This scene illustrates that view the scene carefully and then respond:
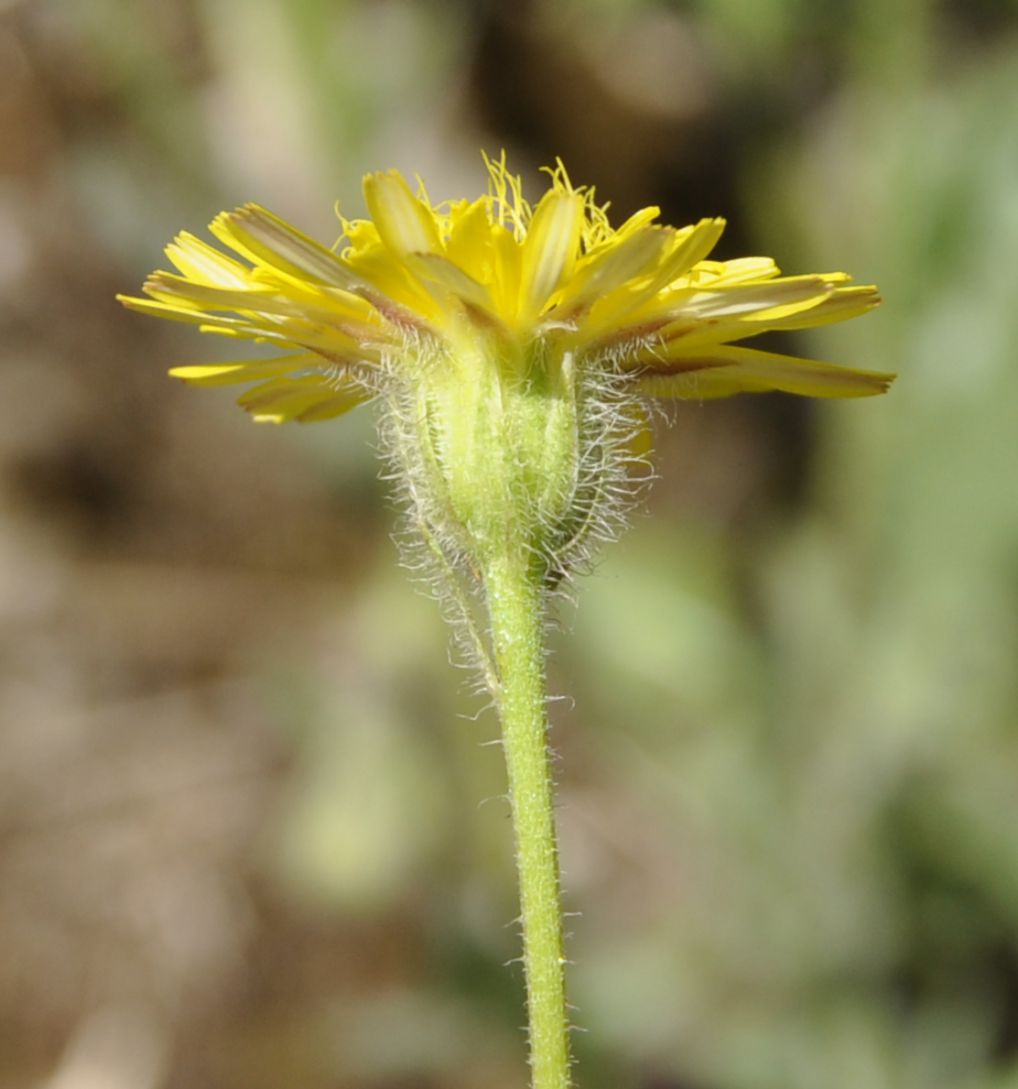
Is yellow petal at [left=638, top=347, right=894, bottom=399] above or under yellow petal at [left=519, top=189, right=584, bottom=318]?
under

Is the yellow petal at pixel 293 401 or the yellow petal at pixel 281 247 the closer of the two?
the yellow petal at pixel 281 247

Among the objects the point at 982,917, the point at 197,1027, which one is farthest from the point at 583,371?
the point at 197,1027

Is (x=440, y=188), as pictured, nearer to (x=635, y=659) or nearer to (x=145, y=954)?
(x=635, y=659)

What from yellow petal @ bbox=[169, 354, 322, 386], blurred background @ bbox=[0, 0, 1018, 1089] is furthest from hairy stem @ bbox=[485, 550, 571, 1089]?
blurred background @ bbox=[0, 0, 1018, 1089]

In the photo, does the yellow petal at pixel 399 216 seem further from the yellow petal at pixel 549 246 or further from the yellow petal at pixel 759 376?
the yellow petal at pixel 759 376

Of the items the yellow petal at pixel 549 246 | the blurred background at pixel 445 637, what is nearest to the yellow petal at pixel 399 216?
the yellow petal at pixel 549 246

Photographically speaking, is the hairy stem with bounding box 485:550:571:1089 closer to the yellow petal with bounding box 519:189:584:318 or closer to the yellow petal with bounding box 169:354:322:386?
the yellow petal with bounding box 519:189:584:318
